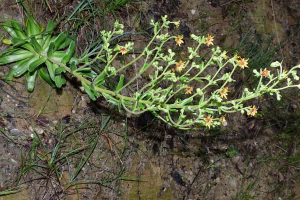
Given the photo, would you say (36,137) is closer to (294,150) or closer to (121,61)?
(121,61)

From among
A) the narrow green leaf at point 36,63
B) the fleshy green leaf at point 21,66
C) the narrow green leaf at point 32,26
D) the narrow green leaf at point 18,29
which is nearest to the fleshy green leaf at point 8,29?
the narrow green leaf at point 18,29

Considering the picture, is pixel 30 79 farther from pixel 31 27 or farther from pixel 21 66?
pixel 31 27

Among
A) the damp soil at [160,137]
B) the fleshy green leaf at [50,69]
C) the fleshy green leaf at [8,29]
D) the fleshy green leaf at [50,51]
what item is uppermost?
the fleshy green leaf at [8,29]

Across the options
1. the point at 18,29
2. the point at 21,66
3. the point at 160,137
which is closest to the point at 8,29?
the point at 18,29

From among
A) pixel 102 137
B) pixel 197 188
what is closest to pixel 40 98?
pixel 102 137

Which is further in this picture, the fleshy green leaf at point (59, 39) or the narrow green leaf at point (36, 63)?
the fleshy green leaf at point (59, 39)

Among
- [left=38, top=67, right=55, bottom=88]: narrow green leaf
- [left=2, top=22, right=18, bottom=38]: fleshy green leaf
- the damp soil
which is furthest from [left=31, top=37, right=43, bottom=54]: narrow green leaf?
the damp soil

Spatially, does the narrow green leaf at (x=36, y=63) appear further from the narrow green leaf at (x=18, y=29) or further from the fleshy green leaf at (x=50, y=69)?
the narrow green leaf at (x=18, y=29)

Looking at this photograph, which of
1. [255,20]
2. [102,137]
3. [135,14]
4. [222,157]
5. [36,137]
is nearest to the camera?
[36,137]
